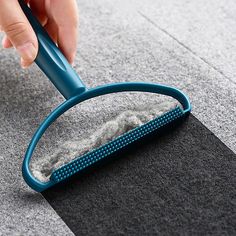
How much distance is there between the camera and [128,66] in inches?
43.9

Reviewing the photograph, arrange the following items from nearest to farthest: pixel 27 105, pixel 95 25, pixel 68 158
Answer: pixel 68 158, pixel 27 105, pixel 95 25

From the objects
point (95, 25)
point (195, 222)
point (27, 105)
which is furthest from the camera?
point (95, 25)

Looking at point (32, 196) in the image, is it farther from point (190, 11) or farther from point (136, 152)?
point (190, 11)

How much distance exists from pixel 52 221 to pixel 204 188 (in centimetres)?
26

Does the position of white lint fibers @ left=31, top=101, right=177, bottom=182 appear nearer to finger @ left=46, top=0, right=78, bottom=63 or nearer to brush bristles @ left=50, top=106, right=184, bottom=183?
brush bristles @ left=50, top=106, right=184, bottom=183

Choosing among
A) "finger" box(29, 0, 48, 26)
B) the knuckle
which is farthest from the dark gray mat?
"finger" box(29, 0, 48, 26)

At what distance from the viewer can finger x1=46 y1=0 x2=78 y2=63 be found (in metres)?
0.97

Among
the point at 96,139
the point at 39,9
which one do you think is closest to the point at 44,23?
the point at 39,9

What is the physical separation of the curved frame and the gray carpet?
0.04 m

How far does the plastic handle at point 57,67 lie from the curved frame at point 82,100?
0.02 m

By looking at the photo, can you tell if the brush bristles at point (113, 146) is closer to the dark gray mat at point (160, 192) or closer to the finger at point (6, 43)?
the dark gray mat at point (160, 192)

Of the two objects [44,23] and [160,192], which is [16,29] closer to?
A: [44,23]

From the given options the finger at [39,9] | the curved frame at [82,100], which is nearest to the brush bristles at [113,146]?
the curved frame at [82,100]

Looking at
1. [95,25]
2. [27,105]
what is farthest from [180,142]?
[95,25]
